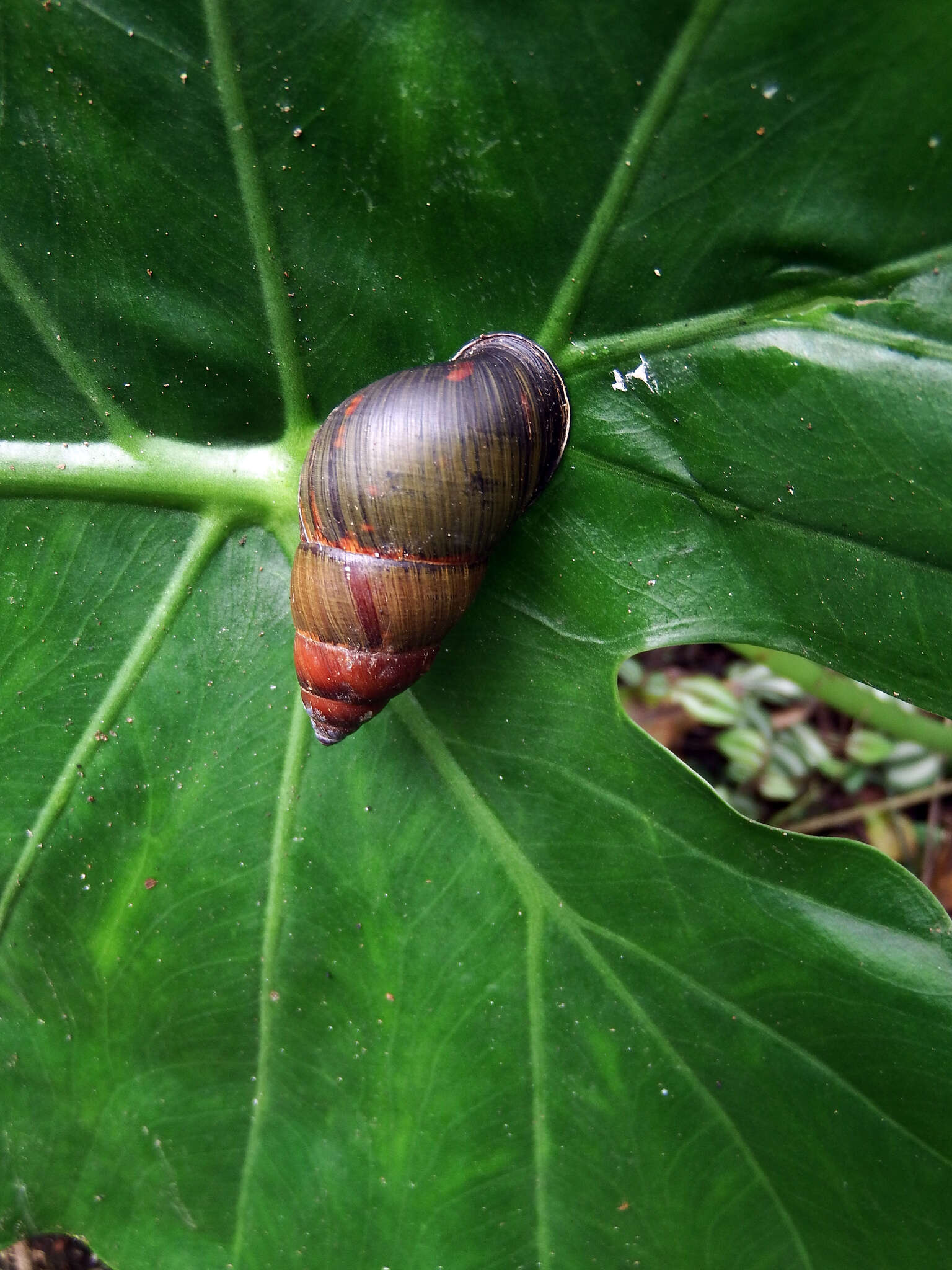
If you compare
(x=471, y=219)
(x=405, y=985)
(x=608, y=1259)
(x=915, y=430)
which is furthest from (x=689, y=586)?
(x=608, y=1259)

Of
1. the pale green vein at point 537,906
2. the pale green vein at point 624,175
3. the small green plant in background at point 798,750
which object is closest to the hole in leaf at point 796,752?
the small green plant in background at point 798,750

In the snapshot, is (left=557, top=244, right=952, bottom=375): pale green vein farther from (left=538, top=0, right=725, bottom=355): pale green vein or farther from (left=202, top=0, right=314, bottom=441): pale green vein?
(left=202, top=0, right=314, bottom=441): pale green vein

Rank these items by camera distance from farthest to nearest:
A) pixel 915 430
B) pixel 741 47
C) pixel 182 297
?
pixel 182 297 → pixel 915 430 → pixel 741 47

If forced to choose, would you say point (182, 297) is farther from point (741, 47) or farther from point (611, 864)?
point (611, 864)

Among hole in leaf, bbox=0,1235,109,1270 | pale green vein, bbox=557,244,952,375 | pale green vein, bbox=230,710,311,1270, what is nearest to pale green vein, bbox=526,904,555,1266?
pale green vein, bbox=230,710,311,1270

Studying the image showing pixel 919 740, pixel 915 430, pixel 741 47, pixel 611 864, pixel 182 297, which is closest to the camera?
pixel 741 47

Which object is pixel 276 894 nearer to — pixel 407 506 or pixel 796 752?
pixel 407 506

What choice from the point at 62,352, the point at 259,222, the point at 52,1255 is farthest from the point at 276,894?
the point at 52,1255
